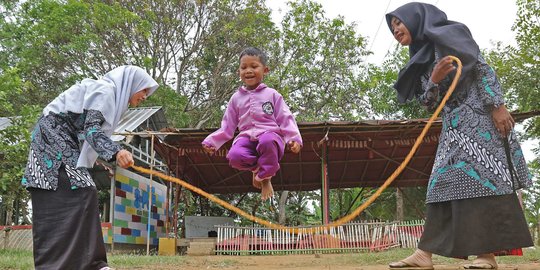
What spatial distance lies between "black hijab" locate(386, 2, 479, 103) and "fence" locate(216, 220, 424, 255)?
6.72 m

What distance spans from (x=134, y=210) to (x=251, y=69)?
10.0m

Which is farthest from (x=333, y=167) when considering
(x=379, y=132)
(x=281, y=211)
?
(x=281, y=211)

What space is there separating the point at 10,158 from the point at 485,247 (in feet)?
27.9

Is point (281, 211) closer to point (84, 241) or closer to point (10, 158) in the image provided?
point (10, 158)

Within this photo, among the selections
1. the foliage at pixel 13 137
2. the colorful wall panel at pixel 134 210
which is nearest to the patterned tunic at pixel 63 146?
the foliage at pixel 13 137

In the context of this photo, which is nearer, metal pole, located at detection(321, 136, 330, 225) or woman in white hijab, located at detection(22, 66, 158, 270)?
woman in white hijab, located at detection(22, 66, 158, 270)

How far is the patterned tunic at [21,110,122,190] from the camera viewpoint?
3098 mm

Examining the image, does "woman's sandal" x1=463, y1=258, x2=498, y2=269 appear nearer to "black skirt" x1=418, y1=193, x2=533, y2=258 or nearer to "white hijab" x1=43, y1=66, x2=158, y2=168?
"black skirt" x1=418, y1=193, x2=533, y2=258

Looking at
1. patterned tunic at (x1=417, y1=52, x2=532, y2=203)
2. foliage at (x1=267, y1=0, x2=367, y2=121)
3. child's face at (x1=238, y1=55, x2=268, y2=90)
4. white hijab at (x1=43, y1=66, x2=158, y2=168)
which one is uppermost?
foliage at (x1=267, y1=0, x2=367, y2=121)

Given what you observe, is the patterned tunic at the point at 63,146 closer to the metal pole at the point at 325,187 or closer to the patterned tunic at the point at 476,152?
the patterned tunic at the point at 476,152

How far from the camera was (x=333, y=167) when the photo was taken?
1272 centimetres

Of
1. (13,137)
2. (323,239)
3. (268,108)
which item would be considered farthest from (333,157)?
(268,108)

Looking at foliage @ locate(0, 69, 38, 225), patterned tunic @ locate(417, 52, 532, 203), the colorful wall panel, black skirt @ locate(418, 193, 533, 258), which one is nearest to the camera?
black skirt @ locate(418, 193, 533, 258)

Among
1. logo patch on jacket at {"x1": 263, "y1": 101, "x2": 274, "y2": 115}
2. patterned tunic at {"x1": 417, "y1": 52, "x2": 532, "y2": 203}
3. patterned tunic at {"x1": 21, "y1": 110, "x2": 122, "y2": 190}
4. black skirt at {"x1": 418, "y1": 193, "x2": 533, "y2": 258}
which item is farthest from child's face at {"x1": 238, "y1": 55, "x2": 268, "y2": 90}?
black skirt at {"x1": 418, "y1": 193, "x2": 533, "y2": 258}
